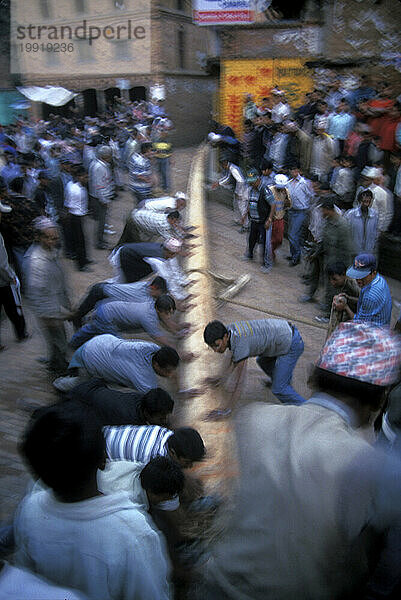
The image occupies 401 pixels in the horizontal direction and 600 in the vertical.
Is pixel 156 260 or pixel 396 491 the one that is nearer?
pixel 396 491

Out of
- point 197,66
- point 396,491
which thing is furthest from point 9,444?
point 197,66

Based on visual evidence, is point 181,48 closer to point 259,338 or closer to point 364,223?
point 364,223

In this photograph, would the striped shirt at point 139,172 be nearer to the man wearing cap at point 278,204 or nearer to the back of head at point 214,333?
the man wearing cap at point 278,204

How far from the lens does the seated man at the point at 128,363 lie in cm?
381

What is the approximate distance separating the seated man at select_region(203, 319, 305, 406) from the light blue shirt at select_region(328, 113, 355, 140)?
7.09 meters

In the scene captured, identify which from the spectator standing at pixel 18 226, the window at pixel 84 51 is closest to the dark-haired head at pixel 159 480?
the spectator standing at pixel 18 226

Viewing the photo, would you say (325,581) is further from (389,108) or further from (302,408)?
(389,108)

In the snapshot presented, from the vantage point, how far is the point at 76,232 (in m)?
7.93

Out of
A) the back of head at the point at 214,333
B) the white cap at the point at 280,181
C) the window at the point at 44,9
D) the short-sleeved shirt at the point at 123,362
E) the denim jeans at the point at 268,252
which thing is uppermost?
the window at the point at 44,9

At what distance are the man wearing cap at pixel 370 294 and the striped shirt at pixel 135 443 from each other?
2.28 metres

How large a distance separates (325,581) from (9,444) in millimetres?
3189

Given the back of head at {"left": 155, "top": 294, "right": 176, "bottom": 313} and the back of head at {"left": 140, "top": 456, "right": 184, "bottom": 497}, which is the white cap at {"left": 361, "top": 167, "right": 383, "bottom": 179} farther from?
the back of head at {"left": 140, "top": 456, "right": 184, "bottom": 497}

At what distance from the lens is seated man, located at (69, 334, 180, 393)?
3807 millimetres

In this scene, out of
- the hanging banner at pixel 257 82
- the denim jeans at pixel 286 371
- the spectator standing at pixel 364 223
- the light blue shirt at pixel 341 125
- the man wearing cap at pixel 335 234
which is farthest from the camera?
the hanging banner at pixel 257 82
